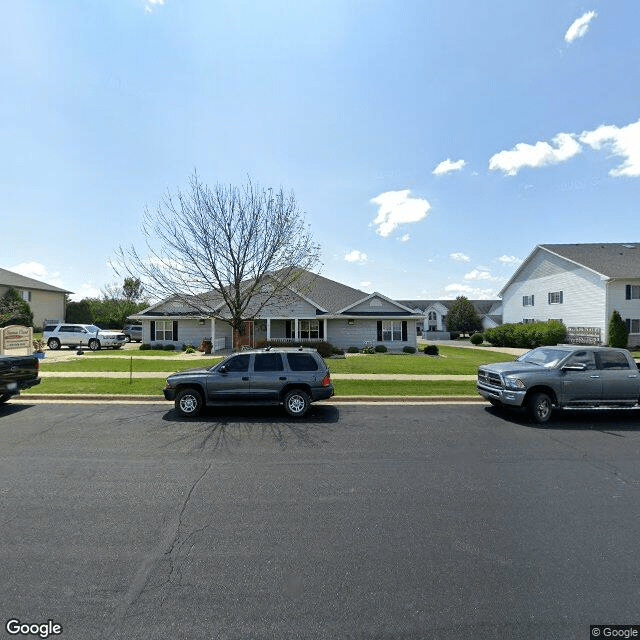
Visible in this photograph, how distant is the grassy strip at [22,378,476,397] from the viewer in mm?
11828

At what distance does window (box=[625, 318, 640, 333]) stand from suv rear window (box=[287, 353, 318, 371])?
32905mm

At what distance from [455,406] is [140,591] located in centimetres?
913

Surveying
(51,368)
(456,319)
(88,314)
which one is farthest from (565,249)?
(88,314)

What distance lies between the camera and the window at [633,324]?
31.4m

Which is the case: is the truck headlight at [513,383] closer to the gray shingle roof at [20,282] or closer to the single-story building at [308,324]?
the single-story building at [308,324]

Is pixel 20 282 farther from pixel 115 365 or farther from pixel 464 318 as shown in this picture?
pixel 464 318

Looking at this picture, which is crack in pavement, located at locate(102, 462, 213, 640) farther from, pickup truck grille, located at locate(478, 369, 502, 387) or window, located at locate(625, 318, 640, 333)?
window, located at locate(625, 318, 640, 333)

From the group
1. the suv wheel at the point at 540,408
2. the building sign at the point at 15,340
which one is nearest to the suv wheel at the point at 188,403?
the suv wheel at the point at 540,408

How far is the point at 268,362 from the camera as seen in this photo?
378 inches

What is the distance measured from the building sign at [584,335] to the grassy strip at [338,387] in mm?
24056

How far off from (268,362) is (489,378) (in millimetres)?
5654

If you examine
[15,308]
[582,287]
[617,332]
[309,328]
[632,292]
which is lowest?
[617,332]

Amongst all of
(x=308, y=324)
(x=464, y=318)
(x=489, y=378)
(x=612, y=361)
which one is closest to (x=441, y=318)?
(x=464, y=318)

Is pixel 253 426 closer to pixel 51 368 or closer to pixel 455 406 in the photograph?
pixel 455 406
